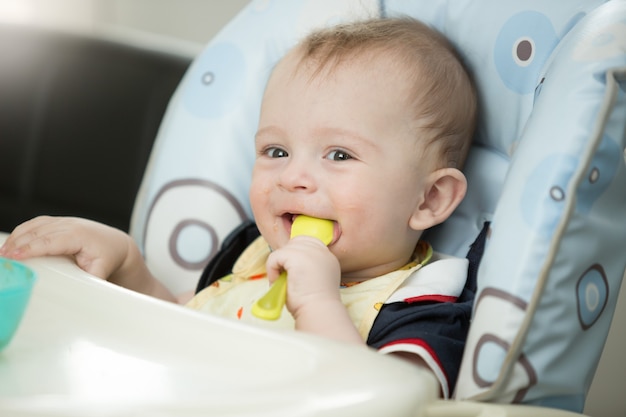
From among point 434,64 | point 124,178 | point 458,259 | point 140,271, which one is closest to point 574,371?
point 458,259

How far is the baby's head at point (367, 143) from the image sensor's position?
83 cm

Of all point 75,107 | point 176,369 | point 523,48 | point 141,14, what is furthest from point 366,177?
point 141,14

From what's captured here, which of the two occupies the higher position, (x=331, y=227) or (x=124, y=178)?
(x=331, y=227)

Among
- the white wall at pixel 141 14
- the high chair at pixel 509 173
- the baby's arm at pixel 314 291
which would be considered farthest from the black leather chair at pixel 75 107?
the baby's arm at pixel 314 291

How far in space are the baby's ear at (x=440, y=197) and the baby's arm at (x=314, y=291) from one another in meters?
0.15

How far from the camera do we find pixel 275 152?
902mm

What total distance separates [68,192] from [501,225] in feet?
3.82

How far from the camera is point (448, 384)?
0.72 metres

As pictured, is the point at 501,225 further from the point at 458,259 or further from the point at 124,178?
the point at 124,178

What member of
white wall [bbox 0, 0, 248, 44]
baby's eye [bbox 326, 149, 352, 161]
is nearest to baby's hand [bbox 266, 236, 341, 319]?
baby's eye [bbox 326, 149, 352, 161]

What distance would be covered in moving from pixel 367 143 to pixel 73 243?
0.32 metres

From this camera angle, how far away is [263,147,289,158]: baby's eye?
0.89m

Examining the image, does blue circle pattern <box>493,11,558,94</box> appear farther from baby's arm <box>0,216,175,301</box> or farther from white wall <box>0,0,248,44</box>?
white wall <box>0,0,248,44</box>

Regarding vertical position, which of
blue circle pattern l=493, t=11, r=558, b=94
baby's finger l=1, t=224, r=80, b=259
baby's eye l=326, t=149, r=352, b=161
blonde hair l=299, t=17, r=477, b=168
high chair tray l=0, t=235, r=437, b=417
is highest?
blue circle pattern l=493, t=11, r=558, b=94
